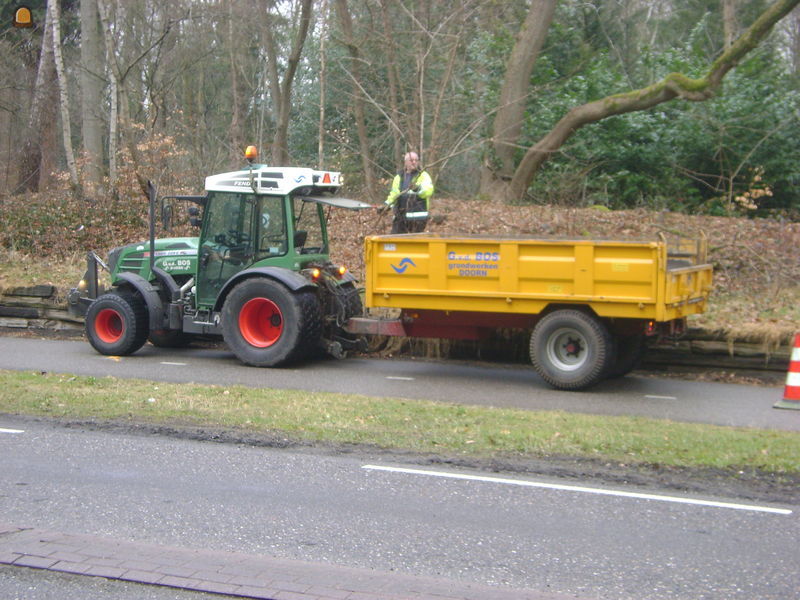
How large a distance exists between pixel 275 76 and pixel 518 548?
951 inches

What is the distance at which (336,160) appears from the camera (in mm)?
26484

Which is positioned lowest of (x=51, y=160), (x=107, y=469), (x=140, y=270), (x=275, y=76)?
(x=107, y=469)

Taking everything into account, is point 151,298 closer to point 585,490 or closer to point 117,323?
point 117,323

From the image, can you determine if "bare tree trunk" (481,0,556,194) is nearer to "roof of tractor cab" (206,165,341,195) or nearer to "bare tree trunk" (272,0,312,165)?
"bare tree trunk" (272,0,312,165)

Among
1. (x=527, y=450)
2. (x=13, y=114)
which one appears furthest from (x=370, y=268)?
A: (x=13, y=114)

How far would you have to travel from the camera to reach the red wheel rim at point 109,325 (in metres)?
13.2

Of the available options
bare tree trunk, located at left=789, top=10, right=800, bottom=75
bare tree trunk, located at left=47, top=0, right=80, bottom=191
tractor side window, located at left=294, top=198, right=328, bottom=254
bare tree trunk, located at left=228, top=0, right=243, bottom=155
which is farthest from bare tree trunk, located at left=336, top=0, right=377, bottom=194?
bare tree trunk, located at left=789, top=10, right=800, bottom=75

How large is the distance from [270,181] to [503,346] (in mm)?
4029

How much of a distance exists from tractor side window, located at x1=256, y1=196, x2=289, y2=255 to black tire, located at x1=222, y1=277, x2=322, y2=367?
50 centimetres

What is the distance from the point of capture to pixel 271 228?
12.5 metres

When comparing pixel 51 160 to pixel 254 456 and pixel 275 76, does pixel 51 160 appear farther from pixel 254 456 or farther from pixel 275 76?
pixel 254 456

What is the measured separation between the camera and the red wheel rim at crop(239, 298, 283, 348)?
40.6 ft

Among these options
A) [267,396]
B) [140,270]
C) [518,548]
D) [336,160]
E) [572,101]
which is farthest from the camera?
[336,160]

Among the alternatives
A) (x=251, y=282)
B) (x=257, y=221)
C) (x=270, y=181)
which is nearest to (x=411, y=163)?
(x=270, y=181)
